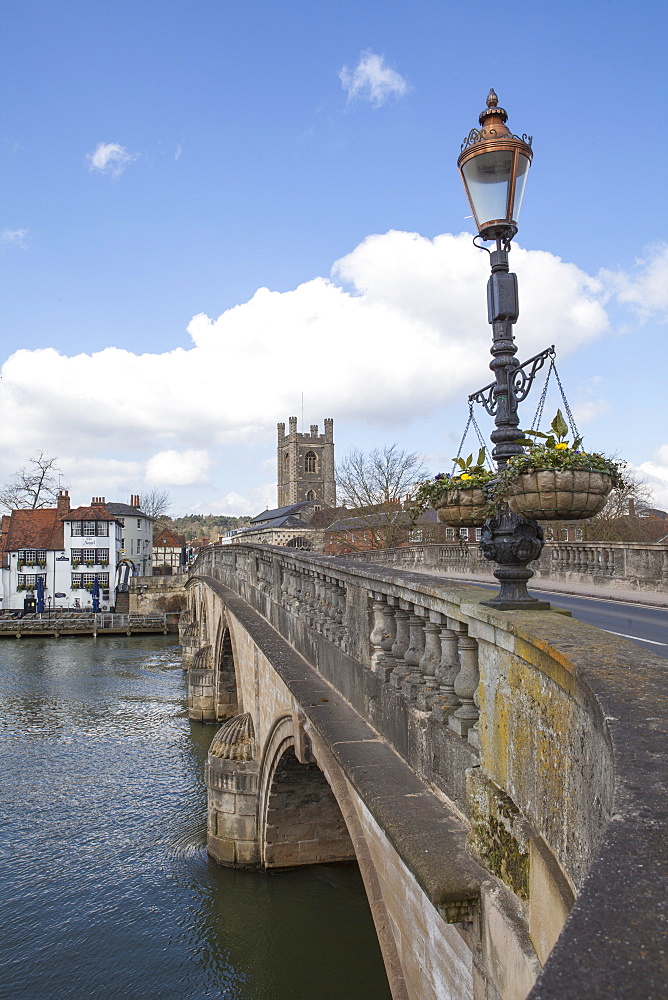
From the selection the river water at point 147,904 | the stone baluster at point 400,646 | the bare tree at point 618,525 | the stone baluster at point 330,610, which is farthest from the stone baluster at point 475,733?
the bare tree at point 618,525

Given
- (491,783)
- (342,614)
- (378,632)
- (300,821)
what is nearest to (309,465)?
(300,821)

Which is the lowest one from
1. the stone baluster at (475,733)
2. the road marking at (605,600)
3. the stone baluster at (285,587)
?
the road marking at (605,600)

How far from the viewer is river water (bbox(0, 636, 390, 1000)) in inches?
369

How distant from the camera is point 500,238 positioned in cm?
409

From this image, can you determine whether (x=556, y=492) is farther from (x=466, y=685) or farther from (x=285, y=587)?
(x=285, y=587)

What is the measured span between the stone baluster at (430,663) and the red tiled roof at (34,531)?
169 ft

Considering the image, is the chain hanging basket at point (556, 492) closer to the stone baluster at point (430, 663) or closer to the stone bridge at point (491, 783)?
the stone bridge at point (491, 783)

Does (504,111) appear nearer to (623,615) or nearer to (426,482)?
(426,482)

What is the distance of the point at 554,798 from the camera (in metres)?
2.37

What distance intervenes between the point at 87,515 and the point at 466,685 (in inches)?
2045

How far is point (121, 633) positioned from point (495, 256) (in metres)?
44.7

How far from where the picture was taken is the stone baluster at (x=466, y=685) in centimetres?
342

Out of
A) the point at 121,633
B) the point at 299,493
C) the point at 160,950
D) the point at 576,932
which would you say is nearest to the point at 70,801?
the point at 160,950

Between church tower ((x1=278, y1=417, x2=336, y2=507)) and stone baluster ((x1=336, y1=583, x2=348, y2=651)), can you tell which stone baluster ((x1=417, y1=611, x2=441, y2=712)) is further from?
church tower ((x1=278, y1=417, x2=336, y2=507))
